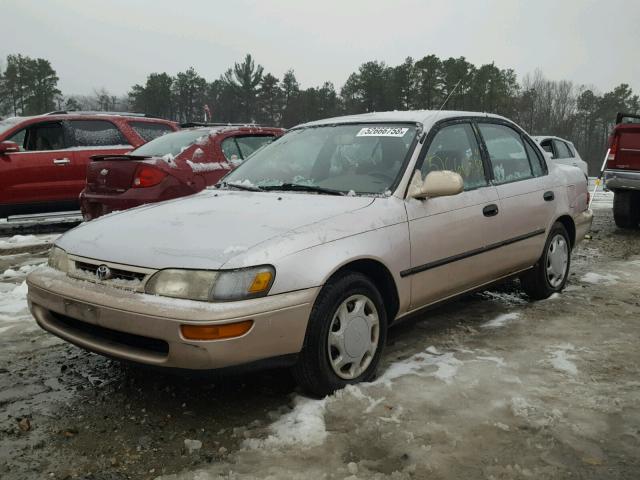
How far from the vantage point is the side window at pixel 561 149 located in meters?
12.1

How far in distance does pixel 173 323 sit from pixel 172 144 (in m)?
4.50

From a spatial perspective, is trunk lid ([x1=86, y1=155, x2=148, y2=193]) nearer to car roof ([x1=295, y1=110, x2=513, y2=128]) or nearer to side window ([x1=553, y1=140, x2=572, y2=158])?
car roof ([x1=295, y1=110, x2=513, y2=128])

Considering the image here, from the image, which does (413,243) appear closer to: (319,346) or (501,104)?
(319,346)

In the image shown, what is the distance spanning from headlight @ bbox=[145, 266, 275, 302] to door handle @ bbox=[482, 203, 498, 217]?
1900 mm

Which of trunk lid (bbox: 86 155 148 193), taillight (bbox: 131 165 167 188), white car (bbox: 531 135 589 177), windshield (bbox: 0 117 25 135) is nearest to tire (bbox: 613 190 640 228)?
white car (bbox: 531 135 589 177)

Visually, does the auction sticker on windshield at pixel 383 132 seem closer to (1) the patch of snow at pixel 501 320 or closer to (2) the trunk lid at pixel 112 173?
(1) the patch of snow at pixel 501 320

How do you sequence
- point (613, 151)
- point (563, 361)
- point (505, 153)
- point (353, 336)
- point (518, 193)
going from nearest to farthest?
point (353, 336)
point (563, 361)
point (518, 193)
point (505, 153)
point (613, 151)

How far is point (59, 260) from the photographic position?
3.10m

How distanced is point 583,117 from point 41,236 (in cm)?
6208

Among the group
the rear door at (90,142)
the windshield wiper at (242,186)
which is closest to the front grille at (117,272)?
the windshield wiper at (242,186)

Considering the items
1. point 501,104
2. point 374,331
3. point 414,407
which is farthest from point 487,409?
point 501,104

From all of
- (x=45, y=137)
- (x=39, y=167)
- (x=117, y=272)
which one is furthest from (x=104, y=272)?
(x=45, y=137)

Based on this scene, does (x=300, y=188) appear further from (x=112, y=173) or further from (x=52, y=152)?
(x=52, y=152)

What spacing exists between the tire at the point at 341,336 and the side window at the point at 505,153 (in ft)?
5.49
